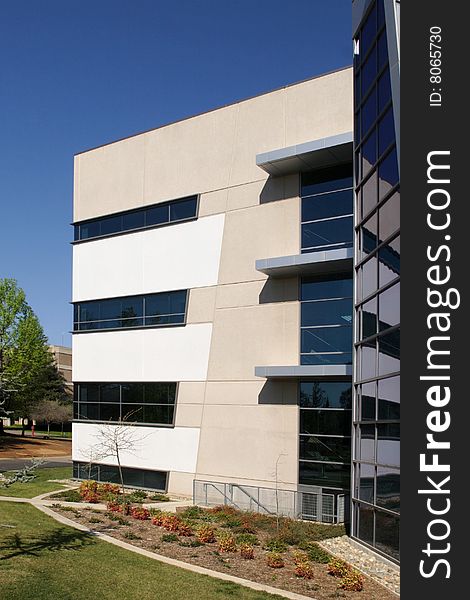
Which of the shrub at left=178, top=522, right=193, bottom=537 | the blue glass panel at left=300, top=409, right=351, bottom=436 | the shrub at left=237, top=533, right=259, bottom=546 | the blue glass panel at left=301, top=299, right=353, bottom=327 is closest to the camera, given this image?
the shrub at left=237, top=533, right=259, bottom=546

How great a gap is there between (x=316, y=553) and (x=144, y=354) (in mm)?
13274

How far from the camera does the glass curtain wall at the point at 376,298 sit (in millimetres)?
15945

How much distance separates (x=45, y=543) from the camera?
1686 centimetres

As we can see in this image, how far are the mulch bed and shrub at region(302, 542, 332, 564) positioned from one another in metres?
0.27

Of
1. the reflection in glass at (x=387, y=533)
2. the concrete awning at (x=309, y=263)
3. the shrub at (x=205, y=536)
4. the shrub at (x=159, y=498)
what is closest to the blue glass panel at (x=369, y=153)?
the concrete awning at (x=309, y=263)

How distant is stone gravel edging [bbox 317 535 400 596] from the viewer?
14953mm

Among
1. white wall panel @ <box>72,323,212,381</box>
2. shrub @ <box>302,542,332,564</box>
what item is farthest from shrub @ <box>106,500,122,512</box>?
shrub @ <box>302,542,332,564</box>

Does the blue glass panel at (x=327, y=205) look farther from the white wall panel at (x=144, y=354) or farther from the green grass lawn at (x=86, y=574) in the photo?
the green grass lawn at (x=86, y=574)

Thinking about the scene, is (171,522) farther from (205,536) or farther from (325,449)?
(325,449)

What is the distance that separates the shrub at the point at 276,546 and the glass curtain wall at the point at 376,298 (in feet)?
6.95

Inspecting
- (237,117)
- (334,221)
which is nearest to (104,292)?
(237,117)

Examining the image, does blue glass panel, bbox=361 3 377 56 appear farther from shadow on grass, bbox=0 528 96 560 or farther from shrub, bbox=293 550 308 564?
shadow on grass, bbox=0 528 96 560

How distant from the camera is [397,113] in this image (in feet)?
46.4

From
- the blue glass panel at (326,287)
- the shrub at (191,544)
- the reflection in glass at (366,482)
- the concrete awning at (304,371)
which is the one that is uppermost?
the blue glass panel at (326,287)
